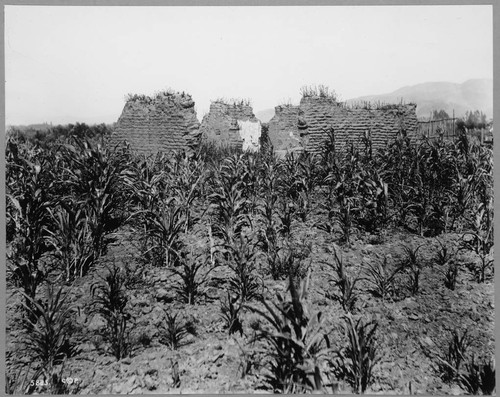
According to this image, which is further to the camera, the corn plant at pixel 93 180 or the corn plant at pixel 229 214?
the corn plant at pixel 229 214

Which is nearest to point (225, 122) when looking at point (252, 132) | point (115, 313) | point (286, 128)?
point (286, 128)

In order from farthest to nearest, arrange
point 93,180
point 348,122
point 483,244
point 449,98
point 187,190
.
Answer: point 449,98 → point 348,122 → point 187,190 → point 93,180 → point 483,244

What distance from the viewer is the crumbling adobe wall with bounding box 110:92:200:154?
32.0 ft

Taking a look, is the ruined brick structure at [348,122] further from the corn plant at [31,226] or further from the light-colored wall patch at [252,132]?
the light-colored wall patch at [252,132]

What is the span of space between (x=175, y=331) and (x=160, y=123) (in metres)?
8.32

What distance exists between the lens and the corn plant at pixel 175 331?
292 centimetres

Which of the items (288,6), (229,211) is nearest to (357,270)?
(229,211)

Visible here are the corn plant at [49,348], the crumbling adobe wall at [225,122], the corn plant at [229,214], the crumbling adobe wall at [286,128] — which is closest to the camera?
the corn plant at [49,348]

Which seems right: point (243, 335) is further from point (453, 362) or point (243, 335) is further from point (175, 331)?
point (453, 362)

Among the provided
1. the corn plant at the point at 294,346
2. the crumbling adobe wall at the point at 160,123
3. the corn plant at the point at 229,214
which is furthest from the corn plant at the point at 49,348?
the crumbling adobe wall at the point at 160,123

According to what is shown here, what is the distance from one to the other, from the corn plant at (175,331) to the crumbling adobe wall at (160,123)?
23.9ft

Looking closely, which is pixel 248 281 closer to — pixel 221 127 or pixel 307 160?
pixel 307 160

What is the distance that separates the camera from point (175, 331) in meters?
2.94

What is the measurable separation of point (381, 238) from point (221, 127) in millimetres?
11344
